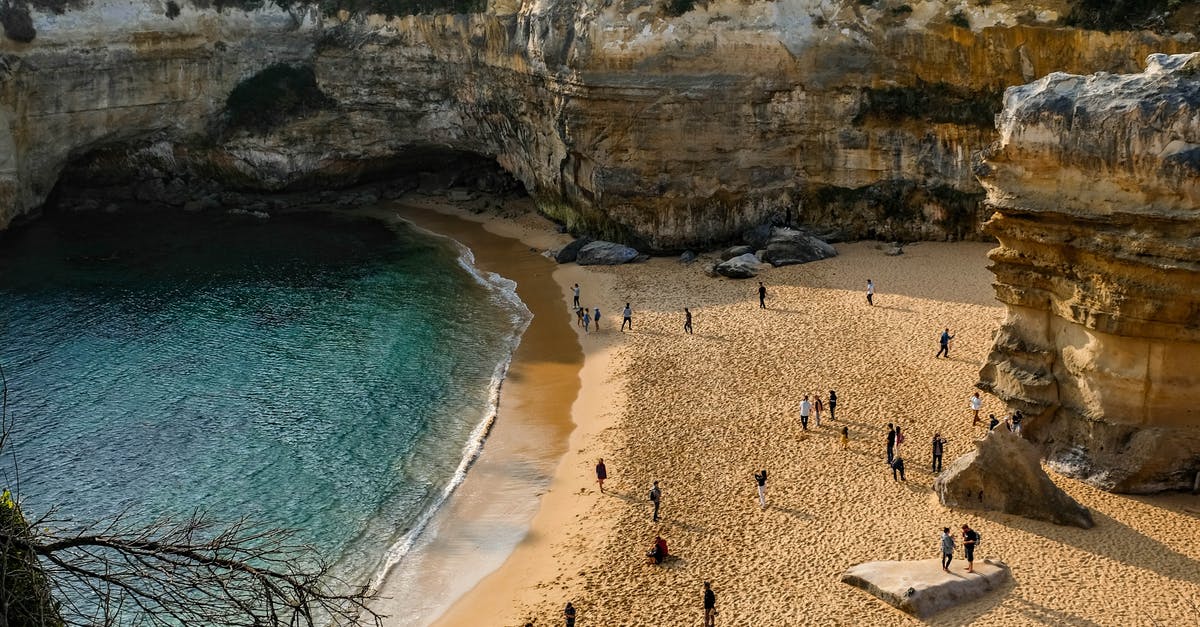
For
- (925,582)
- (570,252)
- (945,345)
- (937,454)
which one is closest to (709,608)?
(925,582)

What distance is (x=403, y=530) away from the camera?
25.2 m

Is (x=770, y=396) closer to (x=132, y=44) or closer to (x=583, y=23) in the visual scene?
(x=583, y=23)

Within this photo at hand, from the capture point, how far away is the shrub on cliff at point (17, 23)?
165 ft

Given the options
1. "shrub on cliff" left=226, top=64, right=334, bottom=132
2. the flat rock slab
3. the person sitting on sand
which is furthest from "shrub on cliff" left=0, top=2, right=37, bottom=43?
the flat rock slab

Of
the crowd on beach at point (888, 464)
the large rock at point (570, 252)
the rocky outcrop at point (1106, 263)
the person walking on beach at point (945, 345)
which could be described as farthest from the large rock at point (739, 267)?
the rocky outcrop at point (1106, 263)

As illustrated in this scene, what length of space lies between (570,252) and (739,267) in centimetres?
836

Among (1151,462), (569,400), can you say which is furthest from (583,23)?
(1151,462)

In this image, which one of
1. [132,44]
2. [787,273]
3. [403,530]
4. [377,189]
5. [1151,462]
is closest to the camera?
[1151,462]

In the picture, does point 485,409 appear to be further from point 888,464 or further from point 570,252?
point 570,252

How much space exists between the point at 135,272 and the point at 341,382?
18.1 meters

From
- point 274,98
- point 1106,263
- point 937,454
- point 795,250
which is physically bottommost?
point 937,454

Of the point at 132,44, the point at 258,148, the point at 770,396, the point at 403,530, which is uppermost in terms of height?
the point at 132,44

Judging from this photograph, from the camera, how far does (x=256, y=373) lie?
35.0 m

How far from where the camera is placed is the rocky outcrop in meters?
21.4
